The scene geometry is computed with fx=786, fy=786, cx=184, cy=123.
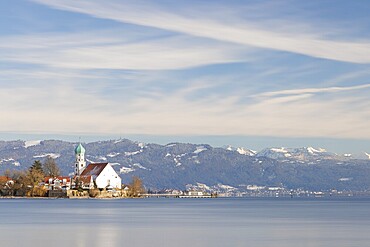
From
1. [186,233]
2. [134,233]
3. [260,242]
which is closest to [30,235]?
[134,233]

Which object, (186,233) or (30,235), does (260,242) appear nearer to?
(186,233)

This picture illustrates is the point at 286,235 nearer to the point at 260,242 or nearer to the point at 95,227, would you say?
the point at 260,242

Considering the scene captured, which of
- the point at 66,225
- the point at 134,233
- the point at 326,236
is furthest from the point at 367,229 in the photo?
the point at 66,225

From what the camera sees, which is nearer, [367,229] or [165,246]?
[165,246]

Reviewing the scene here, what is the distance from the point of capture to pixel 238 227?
79750mm

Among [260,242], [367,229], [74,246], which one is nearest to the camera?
[74,246]

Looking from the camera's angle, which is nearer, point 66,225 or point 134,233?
point 134,233

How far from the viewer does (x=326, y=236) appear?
6831 cm

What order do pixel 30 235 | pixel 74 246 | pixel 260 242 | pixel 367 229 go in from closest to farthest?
1. pixel 74 246
2. pixel 260 242
3. pixel 30 235
4. pixel 367 229

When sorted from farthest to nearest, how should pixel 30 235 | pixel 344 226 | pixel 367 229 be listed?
pixel 344 226, pixel 367 229, pixel 30 235

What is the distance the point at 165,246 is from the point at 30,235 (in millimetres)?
15059

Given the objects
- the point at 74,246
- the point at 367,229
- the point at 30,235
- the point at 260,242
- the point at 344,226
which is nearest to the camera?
the point at 74,246

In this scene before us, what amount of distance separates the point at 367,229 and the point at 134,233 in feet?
80.0

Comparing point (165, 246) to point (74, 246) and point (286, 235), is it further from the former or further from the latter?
point (286, 235)
